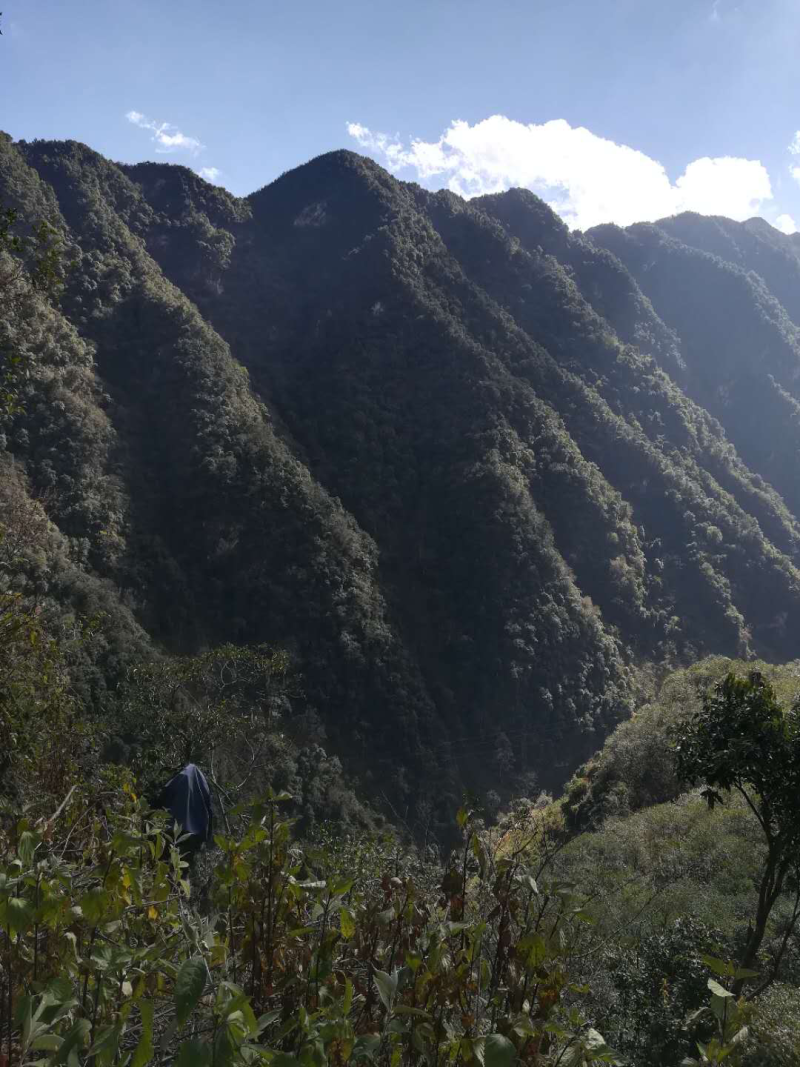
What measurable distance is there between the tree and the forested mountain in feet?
59.4

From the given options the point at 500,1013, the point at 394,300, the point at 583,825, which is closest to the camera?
the point at 500,1013

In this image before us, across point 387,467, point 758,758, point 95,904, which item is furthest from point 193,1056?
point 387,467

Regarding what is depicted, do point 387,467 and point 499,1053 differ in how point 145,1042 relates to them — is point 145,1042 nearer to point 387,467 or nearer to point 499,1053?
point 499,1053

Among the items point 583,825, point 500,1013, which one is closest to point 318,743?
point 583,825

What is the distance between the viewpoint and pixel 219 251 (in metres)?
55.8

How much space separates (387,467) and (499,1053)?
41512 millimetres

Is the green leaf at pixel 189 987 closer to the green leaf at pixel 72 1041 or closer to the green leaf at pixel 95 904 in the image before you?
the green leaf at pixel 72 1041

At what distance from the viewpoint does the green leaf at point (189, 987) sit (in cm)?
96

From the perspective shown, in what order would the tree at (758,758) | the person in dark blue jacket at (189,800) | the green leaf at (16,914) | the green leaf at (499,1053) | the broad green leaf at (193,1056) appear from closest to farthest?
the broad green leaf at (193,1056)
the green leaf at (499,1053)
the green leaf at (16,914)
the tree at (758,758)
the person in dark blue jacket at (189,800)

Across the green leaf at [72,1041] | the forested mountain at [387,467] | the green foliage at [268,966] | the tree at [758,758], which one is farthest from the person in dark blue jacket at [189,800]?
the forested mountain at [387,467]

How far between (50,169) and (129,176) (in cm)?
1157

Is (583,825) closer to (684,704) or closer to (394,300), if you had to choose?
(684,704)

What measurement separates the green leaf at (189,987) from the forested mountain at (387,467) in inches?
771

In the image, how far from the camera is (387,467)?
139 feet
